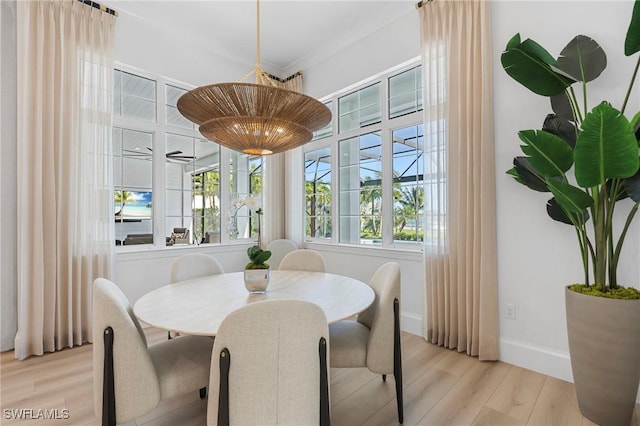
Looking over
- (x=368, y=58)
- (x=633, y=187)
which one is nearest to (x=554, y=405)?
(x=633, y=187)

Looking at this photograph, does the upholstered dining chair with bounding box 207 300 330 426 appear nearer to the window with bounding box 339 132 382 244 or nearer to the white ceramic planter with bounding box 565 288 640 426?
the white ceramic planter with bounding box 565 288 640 426

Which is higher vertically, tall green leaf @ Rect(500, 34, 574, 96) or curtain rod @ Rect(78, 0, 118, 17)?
curtain rod @ Rect(78, 0, 118, 17)

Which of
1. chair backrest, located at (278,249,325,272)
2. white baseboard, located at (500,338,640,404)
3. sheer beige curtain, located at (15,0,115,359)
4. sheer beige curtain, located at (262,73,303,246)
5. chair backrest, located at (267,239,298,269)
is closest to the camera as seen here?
white baseboard, located at (500,338,640,404)

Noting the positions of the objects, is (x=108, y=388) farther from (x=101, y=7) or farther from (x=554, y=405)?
(x=101, y=7)

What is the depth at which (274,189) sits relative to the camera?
172 inches

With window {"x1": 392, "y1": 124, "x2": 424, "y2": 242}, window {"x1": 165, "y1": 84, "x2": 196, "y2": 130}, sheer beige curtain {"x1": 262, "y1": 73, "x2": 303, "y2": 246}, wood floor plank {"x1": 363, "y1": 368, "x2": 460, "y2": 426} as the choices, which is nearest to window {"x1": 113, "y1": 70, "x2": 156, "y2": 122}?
window {"x1": 165, "y1": 84, "x2": 196, "y2": 130}

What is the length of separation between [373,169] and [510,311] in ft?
6.48

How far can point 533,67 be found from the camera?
186cm

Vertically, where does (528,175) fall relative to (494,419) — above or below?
above

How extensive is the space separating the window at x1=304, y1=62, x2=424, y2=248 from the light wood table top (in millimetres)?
1298

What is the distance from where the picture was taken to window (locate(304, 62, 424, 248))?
323 centimetres

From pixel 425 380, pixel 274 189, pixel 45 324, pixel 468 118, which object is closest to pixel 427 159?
pixel 468 118

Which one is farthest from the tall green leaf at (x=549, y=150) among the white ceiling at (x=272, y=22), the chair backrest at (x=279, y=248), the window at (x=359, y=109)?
the chair backrest at (x=279, y=248)

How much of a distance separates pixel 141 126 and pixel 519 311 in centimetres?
410
